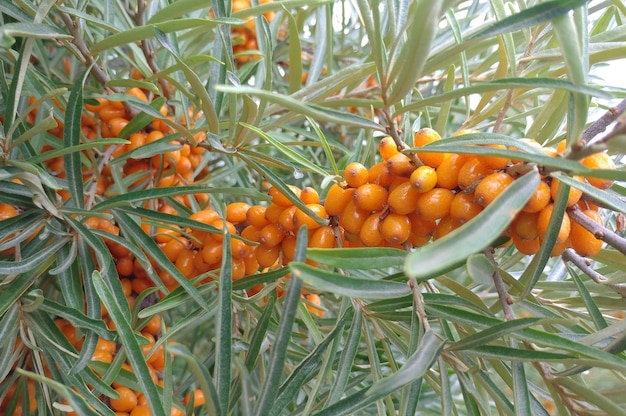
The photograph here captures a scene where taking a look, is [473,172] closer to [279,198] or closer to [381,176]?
[381,176]

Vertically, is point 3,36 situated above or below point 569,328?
above

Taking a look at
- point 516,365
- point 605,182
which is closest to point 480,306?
point 516,365

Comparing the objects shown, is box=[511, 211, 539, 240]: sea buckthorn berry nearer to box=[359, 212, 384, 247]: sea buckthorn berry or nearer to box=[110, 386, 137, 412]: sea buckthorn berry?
box=[359, 212, 384, 247]: sea buckthorn berry

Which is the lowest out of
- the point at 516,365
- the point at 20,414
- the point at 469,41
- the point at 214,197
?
the point at 20,414

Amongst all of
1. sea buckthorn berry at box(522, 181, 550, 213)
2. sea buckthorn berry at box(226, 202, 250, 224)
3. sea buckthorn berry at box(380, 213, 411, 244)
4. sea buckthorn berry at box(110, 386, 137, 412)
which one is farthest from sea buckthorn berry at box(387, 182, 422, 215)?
sea buckthorn berry at box(110, 386, 137, 412)

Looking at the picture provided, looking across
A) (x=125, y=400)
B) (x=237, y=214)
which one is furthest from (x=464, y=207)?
(x=125, y=400)

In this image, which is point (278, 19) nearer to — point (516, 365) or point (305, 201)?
point (305, 201)

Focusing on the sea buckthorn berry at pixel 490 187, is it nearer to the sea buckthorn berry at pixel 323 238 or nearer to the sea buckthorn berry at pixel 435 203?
the sea buckthorn berry at pixel 435 203
